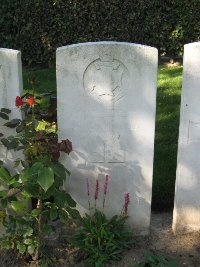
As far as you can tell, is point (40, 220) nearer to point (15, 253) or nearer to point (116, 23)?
point (15, 253)

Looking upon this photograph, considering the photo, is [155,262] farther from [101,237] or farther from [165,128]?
[165,128]

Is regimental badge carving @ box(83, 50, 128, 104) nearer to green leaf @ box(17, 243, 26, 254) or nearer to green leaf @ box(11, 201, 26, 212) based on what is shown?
green leaf @ box(11, 201, 26, 212)

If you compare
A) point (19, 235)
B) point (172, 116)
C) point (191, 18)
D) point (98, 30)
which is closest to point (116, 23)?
point (98, 30)

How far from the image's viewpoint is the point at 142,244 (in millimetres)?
3674

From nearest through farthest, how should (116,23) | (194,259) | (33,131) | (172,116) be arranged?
(33,131) < (194,259) < (172,116) < (116,23)

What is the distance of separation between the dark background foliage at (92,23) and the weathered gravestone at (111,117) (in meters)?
A: 4.65

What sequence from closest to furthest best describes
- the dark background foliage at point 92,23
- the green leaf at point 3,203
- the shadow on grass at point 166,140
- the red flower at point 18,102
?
1. the red flower at point 18,102
2. the green leaf at point 3,203
3. the shadow on grass at point 166,140
4. the dark background foliage at point 92,23

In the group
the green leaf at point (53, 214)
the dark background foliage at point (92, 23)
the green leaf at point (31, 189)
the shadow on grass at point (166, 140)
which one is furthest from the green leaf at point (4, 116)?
the dark background foliage at point (92, 23)

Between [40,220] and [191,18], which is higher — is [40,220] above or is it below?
below

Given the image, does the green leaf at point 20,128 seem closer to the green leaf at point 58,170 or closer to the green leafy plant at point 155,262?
the green leaf at point 58,170

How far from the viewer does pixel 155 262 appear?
331 cm

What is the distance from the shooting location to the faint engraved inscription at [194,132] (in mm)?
3458

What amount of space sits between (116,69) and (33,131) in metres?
0.72

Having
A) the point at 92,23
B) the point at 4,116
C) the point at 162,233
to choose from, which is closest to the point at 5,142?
the point at 4,116
